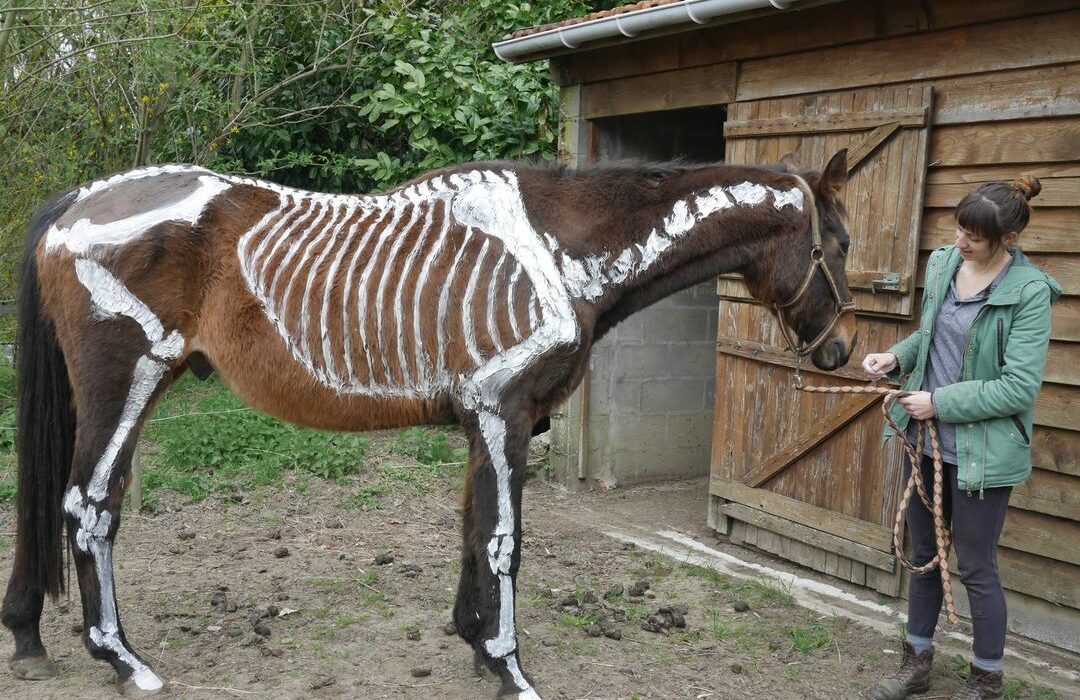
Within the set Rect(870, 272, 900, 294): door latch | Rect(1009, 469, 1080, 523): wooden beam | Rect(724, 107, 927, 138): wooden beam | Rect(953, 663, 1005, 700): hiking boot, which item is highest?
Rect(724, 107, 927, 138): wooden beam

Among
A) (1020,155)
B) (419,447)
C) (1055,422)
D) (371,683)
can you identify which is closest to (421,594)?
(371,683)

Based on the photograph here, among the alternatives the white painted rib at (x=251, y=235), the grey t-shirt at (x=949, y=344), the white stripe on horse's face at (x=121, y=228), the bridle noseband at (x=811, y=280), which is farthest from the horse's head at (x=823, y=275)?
the white stripe on horse's face at (x=121, y=228)

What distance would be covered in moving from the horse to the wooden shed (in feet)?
3.83

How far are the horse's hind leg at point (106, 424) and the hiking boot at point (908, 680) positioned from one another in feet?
9.82

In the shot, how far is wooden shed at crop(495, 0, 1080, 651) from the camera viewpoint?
4070mm

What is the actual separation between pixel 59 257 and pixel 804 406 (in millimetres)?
4034

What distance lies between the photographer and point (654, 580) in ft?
17.0

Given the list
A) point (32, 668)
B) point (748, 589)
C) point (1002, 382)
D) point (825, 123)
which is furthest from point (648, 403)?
point (32, 668)

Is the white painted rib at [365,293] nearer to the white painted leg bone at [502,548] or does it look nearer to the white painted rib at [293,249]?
the white painted rib at [293,249]

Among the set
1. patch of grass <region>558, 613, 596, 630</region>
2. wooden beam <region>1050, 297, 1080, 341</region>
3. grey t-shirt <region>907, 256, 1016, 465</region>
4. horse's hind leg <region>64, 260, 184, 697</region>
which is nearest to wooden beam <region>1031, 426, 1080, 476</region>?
wooden beam <region>1050, 297, 1080, 341</region>

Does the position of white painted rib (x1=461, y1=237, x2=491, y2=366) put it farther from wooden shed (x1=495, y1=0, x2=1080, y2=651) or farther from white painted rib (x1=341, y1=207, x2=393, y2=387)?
wooden shed (x1=495, y1=0, x2=1080, y2=651)

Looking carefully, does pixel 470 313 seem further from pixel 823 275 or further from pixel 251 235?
pixel 823 275

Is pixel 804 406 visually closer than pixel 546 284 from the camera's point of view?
No

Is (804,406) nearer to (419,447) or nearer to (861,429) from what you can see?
(861,429)
